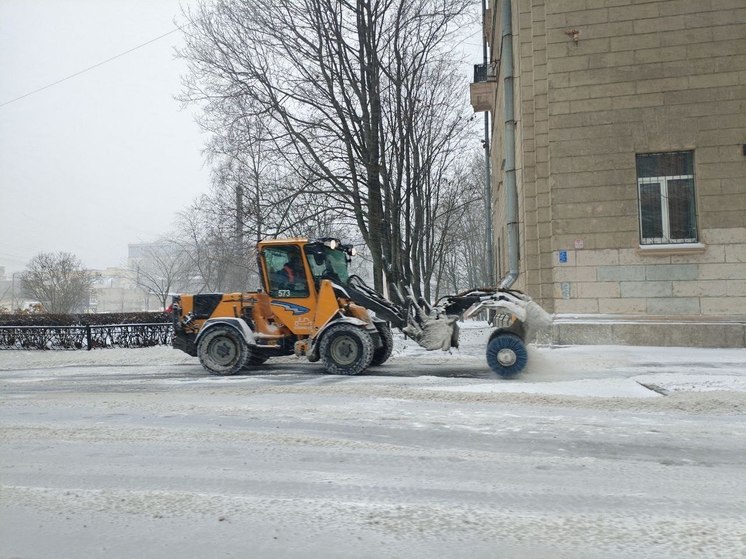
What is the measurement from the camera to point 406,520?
3.69 meters

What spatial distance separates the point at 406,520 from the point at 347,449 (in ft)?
5.87

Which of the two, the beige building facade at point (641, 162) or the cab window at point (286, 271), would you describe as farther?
the beige building facade at point (641, 162)

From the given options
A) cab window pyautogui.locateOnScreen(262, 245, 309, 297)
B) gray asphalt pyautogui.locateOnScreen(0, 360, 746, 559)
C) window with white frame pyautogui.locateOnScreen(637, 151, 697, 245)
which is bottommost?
gray asphalt pyautogui.locateOnScreen(0, 360, 746, 559)

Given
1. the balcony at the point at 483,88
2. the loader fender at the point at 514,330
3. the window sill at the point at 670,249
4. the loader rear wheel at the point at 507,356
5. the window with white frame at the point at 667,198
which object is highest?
the balcony at the point at 483,88

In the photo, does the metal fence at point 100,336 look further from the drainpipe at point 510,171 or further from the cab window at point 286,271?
the drainpipe at point 510,171

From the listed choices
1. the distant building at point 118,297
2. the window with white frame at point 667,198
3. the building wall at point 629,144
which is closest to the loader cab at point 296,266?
the building wall at point 629,144

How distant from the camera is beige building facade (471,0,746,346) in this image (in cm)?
1277

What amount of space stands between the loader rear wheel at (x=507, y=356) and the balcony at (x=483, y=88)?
14.5 meters

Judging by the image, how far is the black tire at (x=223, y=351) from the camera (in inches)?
435

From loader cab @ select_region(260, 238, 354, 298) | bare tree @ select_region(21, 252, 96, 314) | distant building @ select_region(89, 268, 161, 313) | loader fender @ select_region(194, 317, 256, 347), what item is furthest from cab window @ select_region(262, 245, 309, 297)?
distant building @ select_region(89, 268, 161, 313)

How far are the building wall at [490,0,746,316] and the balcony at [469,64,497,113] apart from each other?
8.06m

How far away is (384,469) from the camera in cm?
479

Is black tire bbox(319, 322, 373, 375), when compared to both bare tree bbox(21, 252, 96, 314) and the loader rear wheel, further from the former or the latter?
bare tree bbox(21, 252, 96, 314)

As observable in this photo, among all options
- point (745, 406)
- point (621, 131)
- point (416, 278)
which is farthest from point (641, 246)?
point (416, 278)
